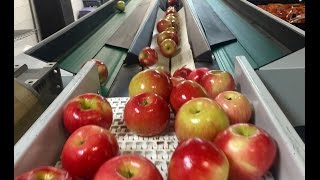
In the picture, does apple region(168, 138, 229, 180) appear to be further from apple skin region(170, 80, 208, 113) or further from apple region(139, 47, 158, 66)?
apple region(139, 47, 158, 66)

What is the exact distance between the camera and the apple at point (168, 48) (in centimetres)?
200

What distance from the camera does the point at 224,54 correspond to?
1875mm

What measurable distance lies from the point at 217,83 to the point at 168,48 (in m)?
1.10

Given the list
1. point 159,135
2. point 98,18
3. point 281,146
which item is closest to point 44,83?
point 159,135

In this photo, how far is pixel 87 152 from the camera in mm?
626

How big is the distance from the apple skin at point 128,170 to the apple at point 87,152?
76 millimetres

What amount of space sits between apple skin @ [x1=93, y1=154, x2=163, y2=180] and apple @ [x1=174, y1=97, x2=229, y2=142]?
0.18 metres

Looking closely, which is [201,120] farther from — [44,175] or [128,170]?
[44,175]

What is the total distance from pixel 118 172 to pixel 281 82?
94 centimetres

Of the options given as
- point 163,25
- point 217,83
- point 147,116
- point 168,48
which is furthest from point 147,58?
point 147,116

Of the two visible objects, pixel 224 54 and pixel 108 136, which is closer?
pixel 108 136

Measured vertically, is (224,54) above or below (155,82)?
below
